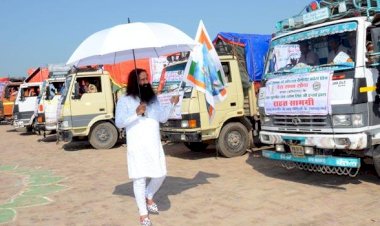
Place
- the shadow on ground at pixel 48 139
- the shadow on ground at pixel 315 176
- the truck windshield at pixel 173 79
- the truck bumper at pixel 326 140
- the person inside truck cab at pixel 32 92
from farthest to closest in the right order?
the person inside truck cab at pixel 32 92
the shadow on ground at pixel 48 139
the truck windshield at pixel 173 79
the shadow on ground at pixel 315 176
the truck bumper at pixel 326 140

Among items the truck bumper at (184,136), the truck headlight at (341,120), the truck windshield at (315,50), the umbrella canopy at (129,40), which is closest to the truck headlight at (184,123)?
the truck bumper at (184,136)

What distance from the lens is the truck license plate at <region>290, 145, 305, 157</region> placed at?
21.0 feet

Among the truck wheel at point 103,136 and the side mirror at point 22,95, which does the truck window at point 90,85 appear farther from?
the side mirror at point 22,95

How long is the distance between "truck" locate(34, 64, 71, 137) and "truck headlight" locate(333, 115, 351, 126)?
10131mm

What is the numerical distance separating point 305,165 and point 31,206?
4.21 metres

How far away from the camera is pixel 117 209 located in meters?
5.91

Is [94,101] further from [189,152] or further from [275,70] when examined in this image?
[275,70]

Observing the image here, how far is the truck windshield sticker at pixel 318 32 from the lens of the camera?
611cm

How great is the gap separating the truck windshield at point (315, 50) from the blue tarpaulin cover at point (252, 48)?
2873 mm

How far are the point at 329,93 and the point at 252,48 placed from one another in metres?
4.83

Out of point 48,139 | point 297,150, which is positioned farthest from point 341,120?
point 48,139

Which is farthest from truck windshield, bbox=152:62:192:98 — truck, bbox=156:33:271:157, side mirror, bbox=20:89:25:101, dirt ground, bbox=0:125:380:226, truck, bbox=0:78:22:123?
truck, bbox=0:78:22:123

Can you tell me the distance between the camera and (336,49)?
20.6 feet

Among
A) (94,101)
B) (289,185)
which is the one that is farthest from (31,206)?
(94,101)
